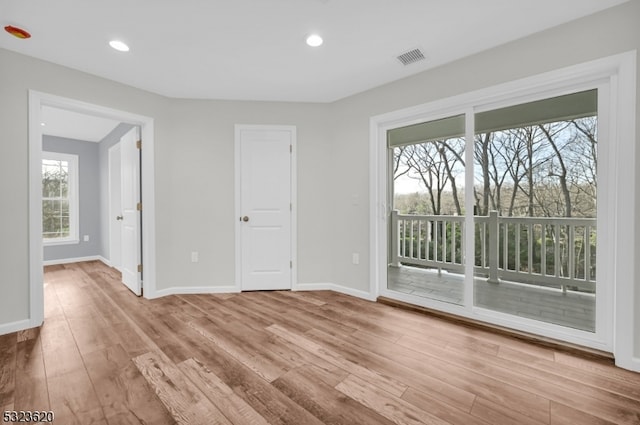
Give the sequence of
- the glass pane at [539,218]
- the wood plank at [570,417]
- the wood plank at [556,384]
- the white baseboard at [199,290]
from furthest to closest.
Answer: the white baseboard at [199,290]
the glass pane at [539,218]
the wood plank at [556,384]
the wood plank at [570,417]

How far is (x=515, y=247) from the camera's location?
3.18 meters

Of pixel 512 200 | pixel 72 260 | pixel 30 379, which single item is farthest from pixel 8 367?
pixel 72 260

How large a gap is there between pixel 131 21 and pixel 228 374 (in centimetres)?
252

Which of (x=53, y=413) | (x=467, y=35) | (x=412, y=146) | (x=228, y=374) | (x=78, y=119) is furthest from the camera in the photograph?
(x=78, y=119)

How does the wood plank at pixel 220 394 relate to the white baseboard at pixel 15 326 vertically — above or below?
below

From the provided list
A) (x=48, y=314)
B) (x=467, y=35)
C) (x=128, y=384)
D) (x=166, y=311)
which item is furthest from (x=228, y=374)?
(x=467, y=35)

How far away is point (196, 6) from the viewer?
1.77 meters

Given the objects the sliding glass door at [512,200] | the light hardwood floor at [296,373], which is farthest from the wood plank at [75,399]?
the sliding glass door at [512,200]

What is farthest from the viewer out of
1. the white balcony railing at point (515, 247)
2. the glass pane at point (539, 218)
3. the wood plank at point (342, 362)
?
the white balcony railing at point (515, 247)

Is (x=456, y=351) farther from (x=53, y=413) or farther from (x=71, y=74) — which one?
(x=71, y=74)

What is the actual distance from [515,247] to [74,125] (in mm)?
6717

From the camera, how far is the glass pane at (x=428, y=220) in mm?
3125

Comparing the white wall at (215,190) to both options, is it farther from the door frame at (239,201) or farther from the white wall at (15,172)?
the white wall at (15,172)

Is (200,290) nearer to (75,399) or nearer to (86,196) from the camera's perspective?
(75,399)
